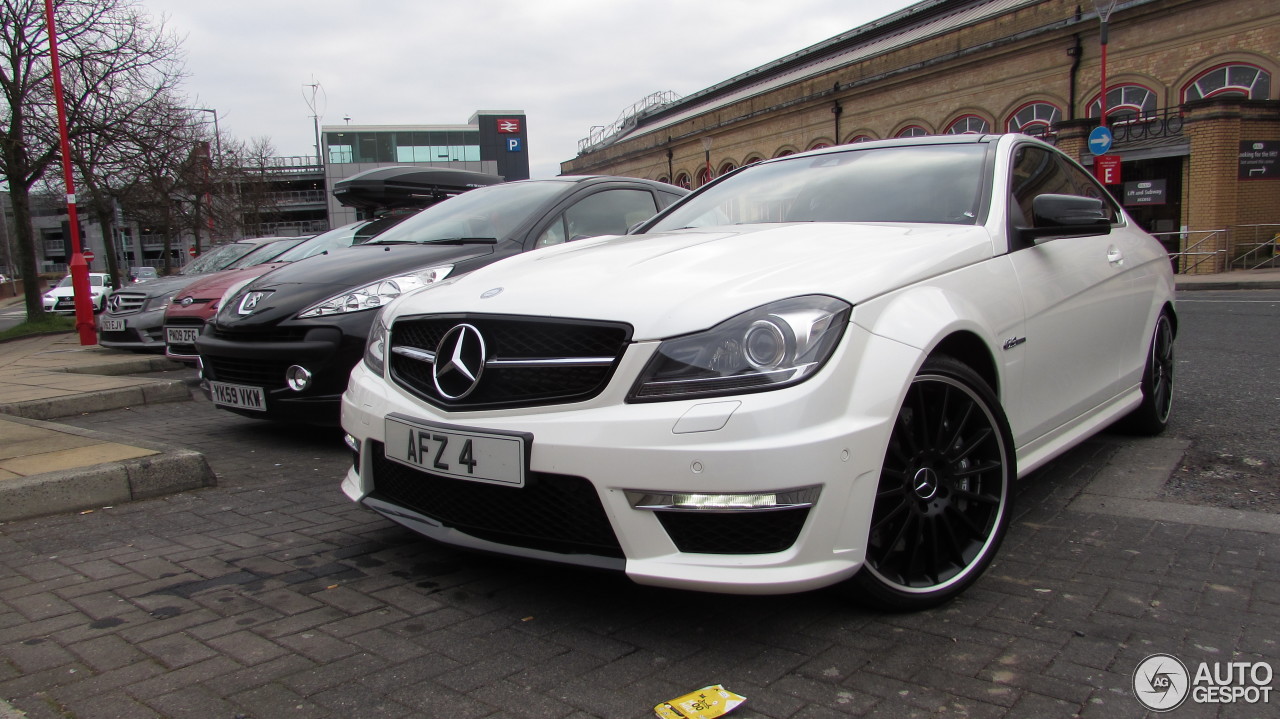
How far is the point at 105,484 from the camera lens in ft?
12.9

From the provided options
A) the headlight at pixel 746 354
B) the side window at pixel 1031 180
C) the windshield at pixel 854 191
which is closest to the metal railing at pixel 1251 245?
the side window at pixel 1031 180

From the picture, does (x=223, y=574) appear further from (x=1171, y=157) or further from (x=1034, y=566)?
(x=1171, y=157)

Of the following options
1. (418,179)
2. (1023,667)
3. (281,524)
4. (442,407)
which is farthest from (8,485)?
(418,179)

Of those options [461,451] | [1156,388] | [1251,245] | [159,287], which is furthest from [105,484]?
[1251,245]

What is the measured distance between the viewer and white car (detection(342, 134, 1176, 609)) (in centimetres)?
222

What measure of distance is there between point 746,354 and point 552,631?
38.1 inches

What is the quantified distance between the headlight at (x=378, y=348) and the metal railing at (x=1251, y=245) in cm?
2429

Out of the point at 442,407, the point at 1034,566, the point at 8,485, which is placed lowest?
the point at 1034,566

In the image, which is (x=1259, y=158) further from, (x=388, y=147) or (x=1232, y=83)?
(x=388, y=147)

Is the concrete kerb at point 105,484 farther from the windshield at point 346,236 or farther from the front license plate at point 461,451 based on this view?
the windshield at point 346,236

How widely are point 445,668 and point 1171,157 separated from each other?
82.1ft

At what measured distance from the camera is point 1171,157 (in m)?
22.3

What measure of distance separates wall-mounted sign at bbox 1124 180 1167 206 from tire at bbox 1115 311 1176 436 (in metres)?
21.3

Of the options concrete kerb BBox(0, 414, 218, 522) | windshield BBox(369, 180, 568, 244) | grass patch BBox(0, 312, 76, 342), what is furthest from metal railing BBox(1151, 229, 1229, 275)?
grass patch BBox(0, 312, 76, 342)
